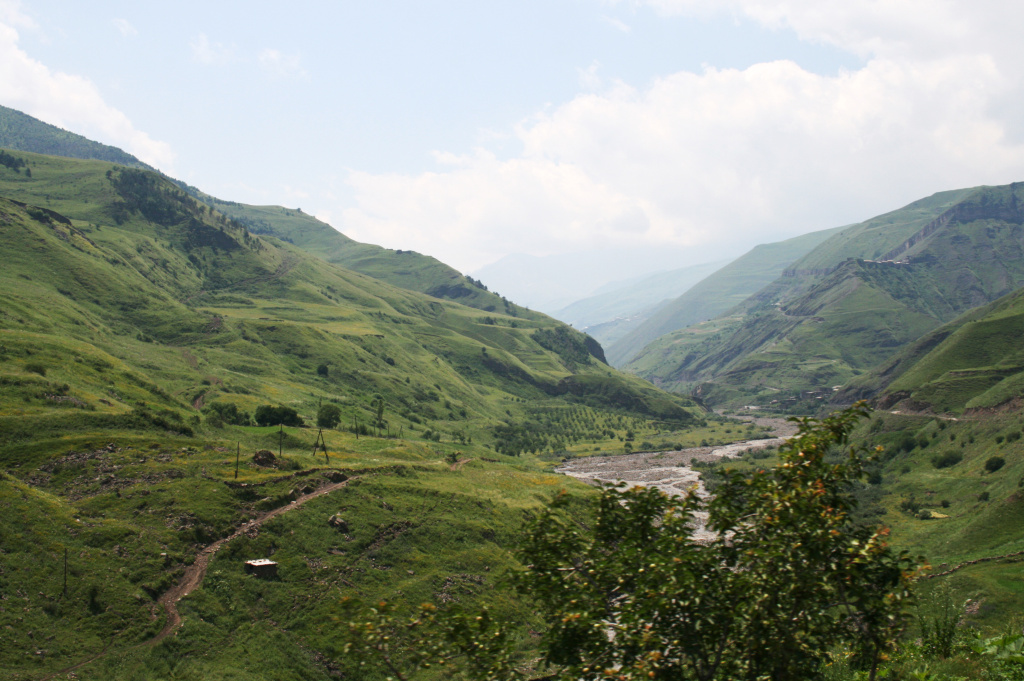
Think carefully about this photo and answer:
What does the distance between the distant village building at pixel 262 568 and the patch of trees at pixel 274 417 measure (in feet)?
177

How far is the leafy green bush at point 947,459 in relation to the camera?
358 feet

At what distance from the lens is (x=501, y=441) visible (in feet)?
641

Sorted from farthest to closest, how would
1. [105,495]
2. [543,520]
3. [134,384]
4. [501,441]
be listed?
[501,441] → [134,384] → [105,495] → [543,520]

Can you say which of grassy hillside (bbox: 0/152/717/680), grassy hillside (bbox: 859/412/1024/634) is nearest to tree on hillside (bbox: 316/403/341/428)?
grassy hillside (bbox: 0/152/717/680)

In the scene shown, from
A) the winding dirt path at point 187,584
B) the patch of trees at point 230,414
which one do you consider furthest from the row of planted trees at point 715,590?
the patch of trees at point 230,414

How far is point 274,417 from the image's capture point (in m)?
109

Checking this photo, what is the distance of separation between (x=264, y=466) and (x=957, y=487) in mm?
105562

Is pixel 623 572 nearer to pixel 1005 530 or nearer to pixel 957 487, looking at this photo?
pixel 1005 530

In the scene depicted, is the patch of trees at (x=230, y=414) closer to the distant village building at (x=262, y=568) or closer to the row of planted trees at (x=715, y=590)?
the distant village building at (x=262, y=568)

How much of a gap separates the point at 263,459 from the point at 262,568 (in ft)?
69.9

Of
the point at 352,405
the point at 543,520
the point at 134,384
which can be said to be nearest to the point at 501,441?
the point at 352,405

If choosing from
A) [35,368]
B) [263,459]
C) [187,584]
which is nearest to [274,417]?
[263,459]

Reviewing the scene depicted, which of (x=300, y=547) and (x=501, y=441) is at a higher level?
(x=300, y=547)

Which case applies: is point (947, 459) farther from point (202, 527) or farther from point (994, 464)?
point (202, 527)
